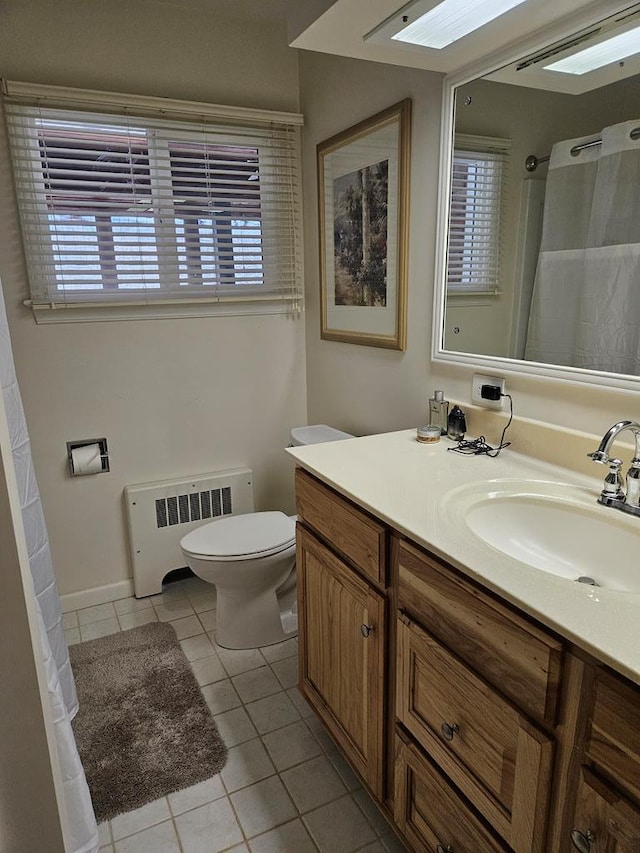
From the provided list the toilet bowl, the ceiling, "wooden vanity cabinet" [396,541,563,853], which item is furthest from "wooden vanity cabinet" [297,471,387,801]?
the ceiling

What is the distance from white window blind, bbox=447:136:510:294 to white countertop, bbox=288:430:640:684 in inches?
19.9

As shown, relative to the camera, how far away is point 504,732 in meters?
0.93

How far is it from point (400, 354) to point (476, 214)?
1.79 ft

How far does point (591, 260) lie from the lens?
1.33 m

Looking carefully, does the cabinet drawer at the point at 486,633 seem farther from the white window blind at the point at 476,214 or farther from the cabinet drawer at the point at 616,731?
the white window blind at the point at 476,214

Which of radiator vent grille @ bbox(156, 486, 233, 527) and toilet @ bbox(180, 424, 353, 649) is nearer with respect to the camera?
toilet @ bbox(180, 424, 353, 649)

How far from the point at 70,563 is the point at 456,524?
1.94m

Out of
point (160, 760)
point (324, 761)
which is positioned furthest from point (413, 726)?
point (160, 760)

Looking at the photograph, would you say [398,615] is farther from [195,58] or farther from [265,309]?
[195,58]

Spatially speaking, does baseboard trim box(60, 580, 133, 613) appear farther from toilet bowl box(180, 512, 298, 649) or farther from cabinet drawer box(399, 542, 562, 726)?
cabinet drawer box(399, 542, 562, 726)

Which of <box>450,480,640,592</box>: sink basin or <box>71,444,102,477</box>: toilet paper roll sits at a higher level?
<box>450,480,640,592</box>: sink basin

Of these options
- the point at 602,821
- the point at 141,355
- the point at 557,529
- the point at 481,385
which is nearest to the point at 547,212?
the point at 481,385

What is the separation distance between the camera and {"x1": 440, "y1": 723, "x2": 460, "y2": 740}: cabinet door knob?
1056mm

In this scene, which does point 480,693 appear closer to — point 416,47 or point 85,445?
point 416,47
